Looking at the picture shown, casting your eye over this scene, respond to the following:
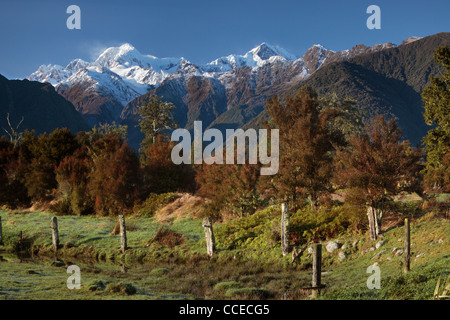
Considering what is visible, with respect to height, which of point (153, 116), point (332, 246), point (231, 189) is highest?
point (153, 116)

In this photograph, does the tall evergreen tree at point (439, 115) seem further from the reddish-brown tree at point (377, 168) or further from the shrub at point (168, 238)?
the shrub at point (168, 238)

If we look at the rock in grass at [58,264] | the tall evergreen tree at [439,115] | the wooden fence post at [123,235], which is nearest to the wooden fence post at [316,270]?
the wooden fence post at [123,235]

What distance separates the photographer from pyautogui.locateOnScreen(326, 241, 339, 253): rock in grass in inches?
675

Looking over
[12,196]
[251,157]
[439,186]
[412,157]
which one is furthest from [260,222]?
[12,196]

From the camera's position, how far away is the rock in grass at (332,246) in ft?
56.3

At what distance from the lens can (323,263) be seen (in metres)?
16.6

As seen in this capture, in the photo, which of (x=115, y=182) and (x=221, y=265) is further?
(x=115, y=182)

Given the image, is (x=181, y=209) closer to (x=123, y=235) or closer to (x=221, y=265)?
(x=123, y=235)

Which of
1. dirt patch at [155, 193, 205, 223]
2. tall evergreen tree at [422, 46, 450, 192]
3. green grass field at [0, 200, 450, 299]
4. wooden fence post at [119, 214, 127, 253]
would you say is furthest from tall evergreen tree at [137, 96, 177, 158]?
tall evergreen tree at [422, 46, 450, 192]

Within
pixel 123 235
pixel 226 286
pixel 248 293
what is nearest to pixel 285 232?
pixel 226 286

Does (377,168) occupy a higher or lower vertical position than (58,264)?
higher

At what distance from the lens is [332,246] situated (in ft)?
56.6
